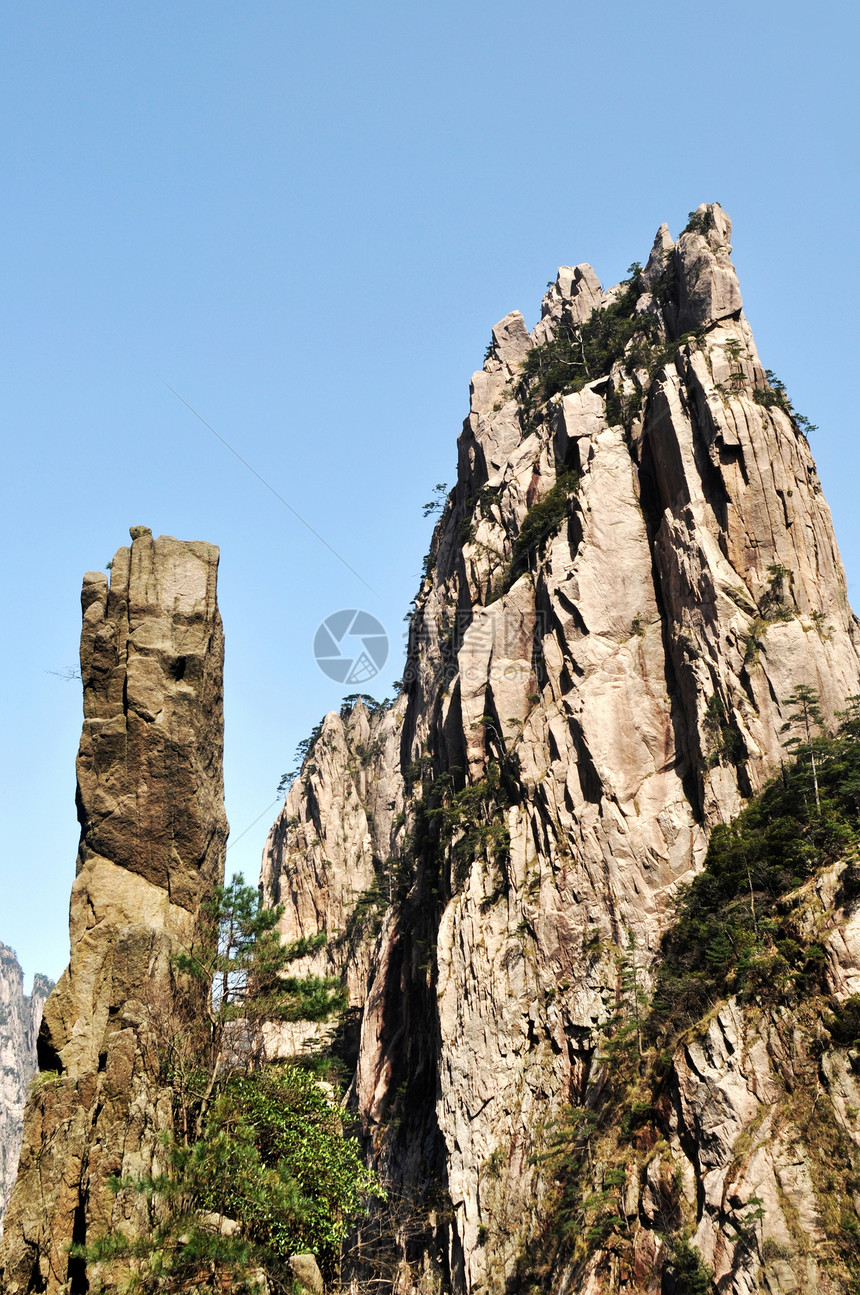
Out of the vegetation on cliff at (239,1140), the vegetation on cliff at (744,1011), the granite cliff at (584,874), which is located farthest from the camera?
the vegetation on cliff at (744,1011)

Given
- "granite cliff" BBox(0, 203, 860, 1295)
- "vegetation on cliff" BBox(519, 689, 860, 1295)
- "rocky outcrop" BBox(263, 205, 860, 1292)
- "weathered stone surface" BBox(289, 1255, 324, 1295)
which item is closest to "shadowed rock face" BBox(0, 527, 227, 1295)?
"granite cliff" BBox(0, 203, 860, 1295)

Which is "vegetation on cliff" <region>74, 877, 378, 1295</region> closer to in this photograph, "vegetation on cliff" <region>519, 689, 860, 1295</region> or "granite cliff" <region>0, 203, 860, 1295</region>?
"granite cliff" <region>0, 203, 860, 1295</region>

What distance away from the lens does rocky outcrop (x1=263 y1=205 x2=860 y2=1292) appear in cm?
4084

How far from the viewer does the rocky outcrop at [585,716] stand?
40844 mm

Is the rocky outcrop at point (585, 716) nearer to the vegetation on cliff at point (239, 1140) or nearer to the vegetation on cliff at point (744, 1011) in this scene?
the vegetation on cliff at point (744, 1011)

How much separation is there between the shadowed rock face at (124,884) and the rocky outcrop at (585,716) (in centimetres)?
1951

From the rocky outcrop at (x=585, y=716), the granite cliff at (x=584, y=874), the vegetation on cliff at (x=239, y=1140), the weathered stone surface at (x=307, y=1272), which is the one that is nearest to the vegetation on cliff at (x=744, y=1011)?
the granite cliff at (x=584, y=874)

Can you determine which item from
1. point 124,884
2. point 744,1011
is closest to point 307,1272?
point 124,884

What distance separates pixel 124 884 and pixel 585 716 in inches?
1147

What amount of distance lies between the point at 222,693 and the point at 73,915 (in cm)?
586

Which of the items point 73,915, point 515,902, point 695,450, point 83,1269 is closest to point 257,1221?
point 83,1269

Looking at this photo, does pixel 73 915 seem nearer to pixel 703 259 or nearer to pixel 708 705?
pixel 708 705

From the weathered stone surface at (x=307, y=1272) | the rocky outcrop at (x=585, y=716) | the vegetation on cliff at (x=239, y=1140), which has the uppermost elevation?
the rocky outcrop at (x=585, y=716)

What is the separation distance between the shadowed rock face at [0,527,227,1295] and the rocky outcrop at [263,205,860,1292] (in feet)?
64.0
